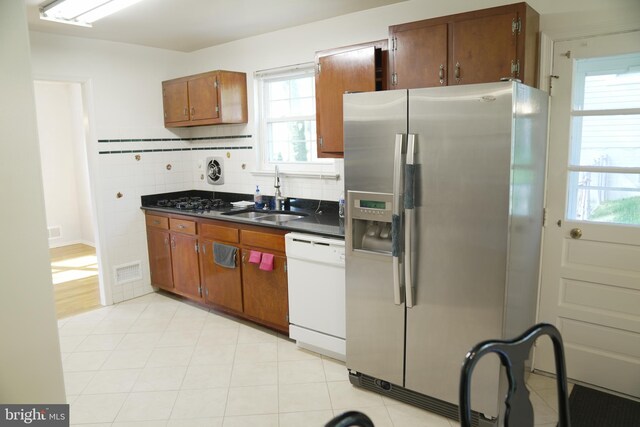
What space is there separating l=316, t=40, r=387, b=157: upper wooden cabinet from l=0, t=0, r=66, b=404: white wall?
75.6 inches

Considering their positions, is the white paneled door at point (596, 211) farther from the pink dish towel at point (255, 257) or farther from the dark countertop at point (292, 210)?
the pink dish towel at point (255, 257)

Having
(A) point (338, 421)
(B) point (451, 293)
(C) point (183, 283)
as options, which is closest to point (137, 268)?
(C) point (183, 283)

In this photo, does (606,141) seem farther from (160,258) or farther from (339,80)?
(160,258)

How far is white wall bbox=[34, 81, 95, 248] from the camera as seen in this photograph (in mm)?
6570

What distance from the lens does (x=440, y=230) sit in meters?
2.41

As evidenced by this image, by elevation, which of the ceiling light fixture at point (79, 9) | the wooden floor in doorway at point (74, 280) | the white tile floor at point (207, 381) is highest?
the ceiling light fixture at point (79, 9)

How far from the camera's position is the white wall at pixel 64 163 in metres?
6.57

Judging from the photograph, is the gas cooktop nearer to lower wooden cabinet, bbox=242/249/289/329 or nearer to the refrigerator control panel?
lower wooden cabinet, bbox=242/249/289/329

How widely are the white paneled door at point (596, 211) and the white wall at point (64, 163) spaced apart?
6.23 meters

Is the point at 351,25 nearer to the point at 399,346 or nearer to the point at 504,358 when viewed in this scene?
the point at 399,346

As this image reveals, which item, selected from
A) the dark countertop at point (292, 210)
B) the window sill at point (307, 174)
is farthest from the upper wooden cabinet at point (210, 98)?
the dark countertop at point (292, 210)

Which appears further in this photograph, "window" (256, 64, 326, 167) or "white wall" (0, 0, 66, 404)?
"window" (256, 64, 326, 167)

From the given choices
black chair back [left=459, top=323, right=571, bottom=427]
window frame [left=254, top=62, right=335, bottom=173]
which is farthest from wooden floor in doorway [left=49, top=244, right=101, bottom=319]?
black chair back [left=459, top=323, right=571, bottom=427]

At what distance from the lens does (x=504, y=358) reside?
3.86 ft
